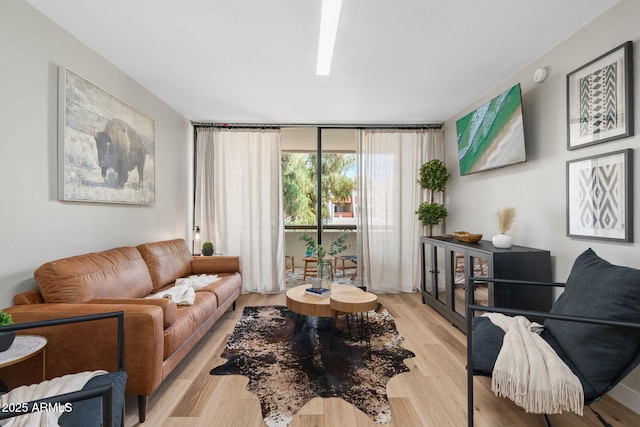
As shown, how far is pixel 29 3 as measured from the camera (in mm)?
1908

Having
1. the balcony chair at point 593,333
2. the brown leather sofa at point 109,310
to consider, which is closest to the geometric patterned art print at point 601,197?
the balcony chair at point 593,333

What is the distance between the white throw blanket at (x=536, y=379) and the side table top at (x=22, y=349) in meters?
2.23

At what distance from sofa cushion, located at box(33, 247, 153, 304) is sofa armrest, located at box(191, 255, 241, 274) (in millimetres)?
837

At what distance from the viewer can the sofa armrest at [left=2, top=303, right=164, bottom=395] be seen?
5.44 ft

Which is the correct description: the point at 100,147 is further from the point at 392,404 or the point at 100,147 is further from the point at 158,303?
the point at 392,404

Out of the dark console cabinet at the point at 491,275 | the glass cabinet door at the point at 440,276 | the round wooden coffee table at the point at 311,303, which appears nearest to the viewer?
the dark console cabinet at the point at 491,275

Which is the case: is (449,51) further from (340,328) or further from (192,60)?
(340,328)

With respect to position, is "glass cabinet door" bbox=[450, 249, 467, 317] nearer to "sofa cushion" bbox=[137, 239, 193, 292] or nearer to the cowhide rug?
the cowhide rug

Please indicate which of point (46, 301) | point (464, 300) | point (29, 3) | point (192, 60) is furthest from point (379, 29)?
point (46, 301)

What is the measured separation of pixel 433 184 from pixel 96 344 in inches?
152

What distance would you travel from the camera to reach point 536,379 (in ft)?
4.62

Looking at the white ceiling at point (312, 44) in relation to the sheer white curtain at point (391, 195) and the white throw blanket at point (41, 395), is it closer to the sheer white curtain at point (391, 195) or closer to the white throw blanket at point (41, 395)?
the sheer white curtain at point (391, 195)

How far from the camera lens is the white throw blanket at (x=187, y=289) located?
2.52 metres

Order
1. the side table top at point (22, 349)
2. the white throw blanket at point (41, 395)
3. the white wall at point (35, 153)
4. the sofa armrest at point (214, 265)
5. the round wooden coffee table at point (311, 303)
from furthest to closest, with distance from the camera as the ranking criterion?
1. the sofa armrest at point (214, 265)
2. the round wooden coffee table at point (311, 303)
3. the white wall at point (35, 153)
4. the side table top at point (22, 349)
5. the white throw blanket at point (41, 395)
